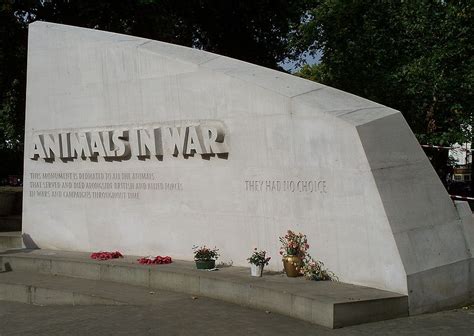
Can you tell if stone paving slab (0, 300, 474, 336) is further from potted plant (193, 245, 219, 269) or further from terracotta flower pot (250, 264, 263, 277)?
potted plant (193, 245, 219, 269)

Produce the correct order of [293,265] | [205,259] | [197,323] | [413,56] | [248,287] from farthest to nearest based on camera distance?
1. [413,56]
2. [205,259]
3. [293,265]
4. [248,287]
5. [197,323]

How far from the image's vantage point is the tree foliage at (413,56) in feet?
47.2

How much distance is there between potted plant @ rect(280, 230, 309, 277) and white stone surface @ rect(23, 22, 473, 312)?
0.13 meters

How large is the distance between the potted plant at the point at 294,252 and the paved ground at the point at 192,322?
935mm

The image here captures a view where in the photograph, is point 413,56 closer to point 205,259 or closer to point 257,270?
point 205,259

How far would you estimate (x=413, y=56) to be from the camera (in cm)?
1501

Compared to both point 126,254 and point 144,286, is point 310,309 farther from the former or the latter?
point 126,254

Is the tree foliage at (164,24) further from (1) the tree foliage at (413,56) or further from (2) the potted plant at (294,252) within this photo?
(2) the potted plant at (294,252)

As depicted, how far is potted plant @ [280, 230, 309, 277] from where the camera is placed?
8305 mm

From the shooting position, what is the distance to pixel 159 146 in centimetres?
1025

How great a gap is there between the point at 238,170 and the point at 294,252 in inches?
63.2

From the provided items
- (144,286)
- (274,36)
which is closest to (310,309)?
(144,286)

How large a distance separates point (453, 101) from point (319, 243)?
8002 mm

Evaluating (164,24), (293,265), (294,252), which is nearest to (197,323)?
(293,265)
